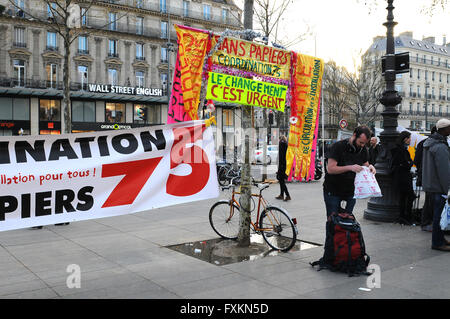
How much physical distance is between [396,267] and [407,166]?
11.3ft

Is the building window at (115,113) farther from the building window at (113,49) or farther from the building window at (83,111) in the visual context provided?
the building window at (113,49)

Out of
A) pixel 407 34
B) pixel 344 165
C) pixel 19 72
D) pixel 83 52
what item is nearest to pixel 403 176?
pixel 344 165

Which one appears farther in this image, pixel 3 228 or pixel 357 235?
pixel 357 235

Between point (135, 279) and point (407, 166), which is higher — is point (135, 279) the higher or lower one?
the lower one

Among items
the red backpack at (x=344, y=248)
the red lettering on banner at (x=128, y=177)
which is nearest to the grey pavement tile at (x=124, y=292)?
the red lettering on banner at (x=128, y=177)

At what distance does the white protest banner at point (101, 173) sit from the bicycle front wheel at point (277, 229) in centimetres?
111

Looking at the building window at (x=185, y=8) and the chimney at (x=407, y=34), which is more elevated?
the chimney at (x=407, y=34)

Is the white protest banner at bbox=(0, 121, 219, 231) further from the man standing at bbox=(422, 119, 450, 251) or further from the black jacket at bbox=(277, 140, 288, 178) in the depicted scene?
the black jacket at bbox=(277, 140, 288, 178)

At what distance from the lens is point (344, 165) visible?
5621 mm

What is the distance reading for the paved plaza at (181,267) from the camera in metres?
4.57

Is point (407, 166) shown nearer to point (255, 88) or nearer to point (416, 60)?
point (255, 88)

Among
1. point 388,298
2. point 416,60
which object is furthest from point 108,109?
point 416,60

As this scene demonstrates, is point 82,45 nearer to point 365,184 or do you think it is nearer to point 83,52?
point 83,52

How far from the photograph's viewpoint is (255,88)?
644 centimetres
